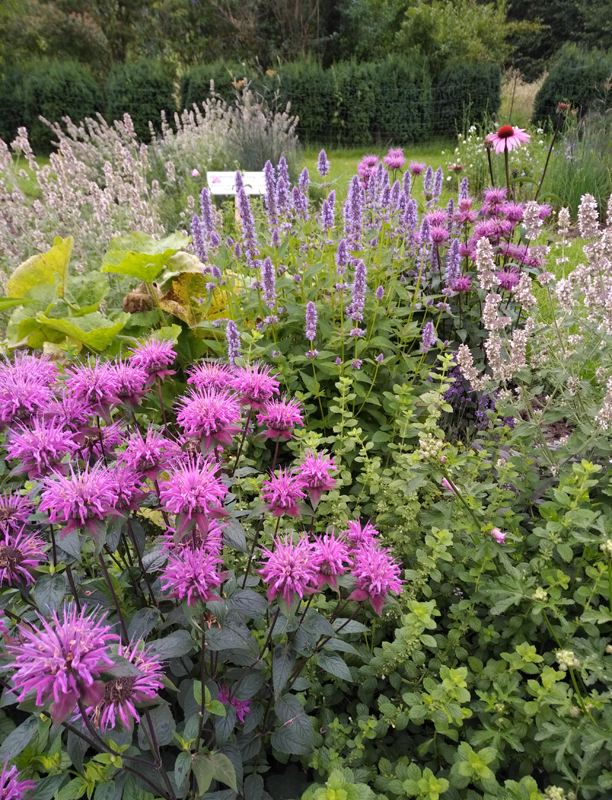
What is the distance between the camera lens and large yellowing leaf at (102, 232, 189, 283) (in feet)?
7.80

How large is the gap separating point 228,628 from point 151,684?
0.27 m

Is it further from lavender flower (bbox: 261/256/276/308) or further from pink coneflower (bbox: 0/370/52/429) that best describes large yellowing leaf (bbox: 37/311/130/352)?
pink coneflower (bbox: 0/370/52/429)

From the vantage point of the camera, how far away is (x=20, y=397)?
42.4 inches

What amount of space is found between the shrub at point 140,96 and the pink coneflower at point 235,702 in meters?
13.2

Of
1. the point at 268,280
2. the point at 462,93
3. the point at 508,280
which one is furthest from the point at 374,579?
the point at 462,93

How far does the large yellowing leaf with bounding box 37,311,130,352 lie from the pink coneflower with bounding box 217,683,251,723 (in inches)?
63.0

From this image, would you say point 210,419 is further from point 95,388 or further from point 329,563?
point 329,563

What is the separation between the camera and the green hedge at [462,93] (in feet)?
40.0

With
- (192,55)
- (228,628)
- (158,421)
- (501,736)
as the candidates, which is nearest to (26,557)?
(228,628)

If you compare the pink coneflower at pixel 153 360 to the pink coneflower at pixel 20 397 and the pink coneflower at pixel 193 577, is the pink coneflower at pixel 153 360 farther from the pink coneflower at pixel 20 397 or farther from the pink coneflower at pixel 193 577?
Result: the pink coneflower at pixel 193 577

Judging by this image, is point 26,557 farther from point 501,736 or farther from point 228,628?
point 501,736

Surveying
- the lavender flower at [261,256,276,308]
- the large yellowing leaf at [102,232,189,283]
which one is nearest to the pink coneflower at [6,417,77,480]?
the lavender flower at [261,256,276,308]

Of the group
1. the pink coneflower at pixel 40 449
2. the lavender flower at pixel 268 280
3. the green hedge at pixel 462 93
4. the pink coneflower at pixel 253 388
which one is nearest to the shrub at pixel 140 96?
the green hedge at pixel 462 93

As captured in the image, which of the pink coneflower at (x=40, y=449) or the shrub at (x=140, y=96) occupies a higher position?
the shrub at (x=140, y=96)
